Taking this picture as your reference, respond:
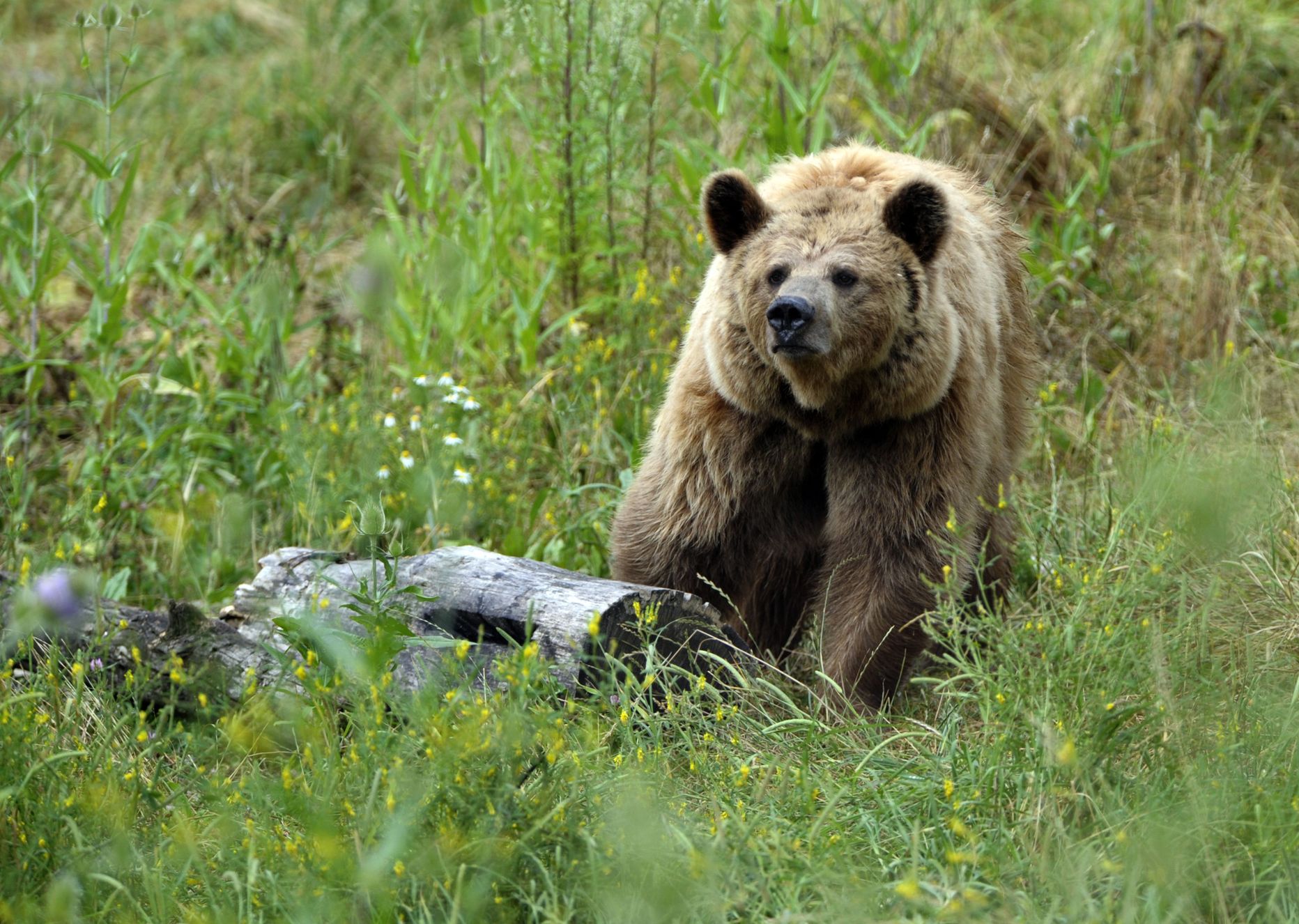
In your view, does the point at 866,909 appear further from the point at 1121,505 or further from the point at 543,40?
the point at 543,40

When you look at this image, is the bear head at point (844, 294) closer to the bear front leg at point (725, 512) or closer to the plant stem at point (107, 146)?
the bear front leg at point (725, 512)

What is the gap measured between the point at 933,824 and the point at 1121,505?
1903mm

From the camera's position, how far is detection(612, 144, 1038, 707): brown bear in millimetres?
4164

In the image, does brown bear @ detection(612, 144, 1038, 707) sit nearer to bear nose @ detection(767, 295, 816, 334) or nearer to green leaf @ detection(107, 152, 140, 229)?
bear nose @ detection(767, 295, 816, 334)

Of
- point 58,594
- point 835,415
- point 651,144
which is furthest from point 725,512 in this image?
point 651,144

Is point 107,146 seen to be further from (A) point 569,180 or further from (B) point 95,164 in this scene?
(A) point 569,180

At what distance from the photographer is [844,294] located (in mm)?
4121

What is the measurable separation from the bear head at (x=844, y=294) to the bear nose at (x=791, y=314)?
0.09ft

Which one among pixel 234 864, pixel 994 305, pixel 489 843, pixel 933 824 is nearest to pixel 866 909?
pixel 933 824

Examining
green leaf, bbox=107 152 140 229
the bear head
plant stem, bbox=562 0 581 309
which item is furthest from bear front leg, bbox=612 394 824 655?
green leaf, bbox=107 152 140 229

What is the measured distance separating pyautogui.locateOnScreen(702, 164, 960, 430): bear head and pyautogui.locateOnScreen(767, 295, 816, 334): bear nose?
0.09ft

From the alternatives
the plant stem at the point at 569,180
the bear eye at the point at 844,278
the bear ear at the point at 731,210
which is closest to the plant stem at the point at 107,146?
the plant stem at the point at 569,180

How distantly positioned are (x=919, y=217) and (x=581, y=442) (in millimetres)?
2136

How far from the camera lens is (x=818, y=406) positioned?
4207mm
